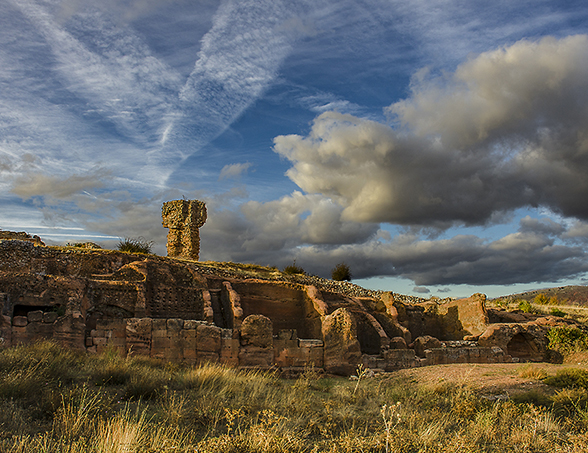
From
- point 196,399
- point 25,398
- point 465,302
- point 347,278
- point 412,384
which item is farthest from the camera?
point 347,278

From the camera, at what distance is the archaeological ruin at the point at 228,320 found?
12.5 metres

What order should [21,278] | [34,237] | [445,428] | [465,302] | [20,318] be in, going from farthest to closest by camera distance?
[34,237] < [465,302] < [21,278] < [20,318] < [445,428]

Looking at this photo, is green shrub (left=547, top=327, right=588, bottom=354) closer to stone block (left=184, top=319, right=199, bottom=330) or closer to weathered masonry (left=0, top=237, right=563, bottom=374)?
weathered masonry (left=0, top=237, right=563, bottom=374)

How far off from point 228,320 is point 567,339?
46.6 ft

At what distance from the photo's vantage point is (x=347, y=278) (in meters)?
37.3

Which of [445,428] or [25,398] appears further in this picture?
[445,428]

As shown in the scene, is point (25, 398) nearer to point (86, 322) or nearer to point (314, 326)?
point (86, 322)

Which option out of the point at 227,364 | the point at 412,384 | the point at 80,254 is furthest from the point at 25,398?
the point at 80,254

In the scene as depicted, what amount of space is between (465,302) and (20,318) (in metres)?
18.7

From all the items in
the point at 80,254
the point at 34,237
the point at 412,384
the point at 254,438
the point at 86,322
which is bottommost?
the point at 412,384

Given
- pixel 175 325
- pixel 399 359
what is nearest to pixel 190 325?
pixel 175 325

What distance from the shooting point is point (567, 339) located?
17516 mm

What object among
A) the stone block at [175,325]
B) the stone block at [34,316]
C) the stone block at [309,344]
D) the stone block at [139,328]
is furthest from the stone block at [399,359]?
the stone block at [34,316]

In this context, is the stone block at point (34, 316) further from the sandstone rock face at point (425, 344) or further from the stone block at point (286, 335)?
the sandstone rock face at point (425, 344)
